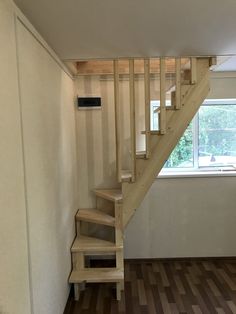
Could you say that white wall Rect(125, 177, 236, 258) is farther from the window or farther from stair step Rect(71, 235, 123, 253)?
stair step Rect(71, 235, 123, 253)

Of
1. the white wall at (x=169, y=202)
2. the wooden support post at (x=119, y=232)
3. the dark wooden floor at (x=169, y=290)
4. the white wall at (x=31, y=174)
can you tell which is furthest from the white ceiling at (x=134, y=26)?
the dark wooden floor at (x=169, y=290)

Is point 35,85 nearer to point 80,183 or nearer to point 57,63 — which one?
point 57,63

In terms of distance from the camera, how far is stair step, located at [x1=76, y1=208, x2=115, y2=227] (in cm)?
308

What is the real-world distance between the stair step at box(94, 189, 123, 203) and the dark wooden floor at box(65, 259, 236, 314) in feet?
3.07

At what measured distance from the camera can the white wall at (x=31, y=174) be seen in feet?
4.29

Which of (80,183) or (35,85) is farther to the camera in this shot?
(80,183)

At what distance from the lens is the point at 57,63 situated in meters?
2.46

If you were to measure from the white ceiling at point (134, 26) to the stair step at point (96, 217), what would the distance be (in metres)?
1.65

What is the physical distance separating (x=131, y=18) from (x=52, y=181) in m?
1.25

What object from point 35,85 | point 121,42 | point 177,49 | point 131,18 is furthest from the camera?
point 177,49

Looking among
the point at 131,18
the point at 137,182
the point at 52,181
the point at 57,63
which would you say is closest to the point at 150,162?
the point at 137,182

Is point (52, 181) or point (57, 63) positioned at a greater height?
point (57, 63)

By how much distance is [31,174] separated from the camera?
1675mm

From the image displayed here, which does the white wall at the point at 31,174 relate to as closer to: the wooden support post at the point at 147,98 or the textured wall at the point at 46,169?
the textured wall at the point at 46,169
